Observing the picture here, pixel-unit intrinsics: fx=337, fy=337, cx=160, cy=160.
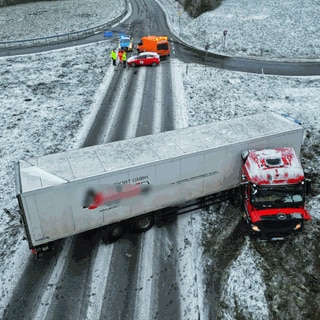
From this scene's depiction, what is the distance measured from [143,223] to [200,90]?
16.7 m

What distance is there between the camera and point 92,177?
10.7 metres

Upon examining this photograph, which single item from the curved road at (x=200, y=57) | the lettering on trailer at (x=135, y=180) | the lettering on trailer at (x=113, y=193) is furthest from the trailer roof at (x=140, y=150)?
the curved road at (x=200, y=57)

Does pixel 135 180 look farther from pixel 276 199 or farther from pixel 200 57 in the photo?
pixel 200 57

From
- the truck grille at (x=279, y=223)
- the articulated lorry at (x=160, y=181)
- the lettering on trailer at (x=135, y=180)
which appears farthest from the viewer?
the truck grille at (x=279, y=223)

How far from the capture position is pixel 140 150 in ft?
39.9

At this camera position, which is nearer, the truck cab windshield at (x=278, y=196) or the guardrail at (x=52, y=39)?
the truck cab windshield at (x=278, y=196)

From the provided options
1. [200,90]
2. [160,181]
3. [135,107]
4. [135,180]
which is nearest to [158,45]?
[200,90]

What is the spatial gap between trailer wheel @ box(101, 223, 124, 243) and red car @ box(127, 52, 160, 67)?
900 inches

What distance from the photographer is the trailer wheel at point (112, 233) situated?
12445mm

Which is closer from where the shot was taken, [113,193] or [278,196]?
[113,193]

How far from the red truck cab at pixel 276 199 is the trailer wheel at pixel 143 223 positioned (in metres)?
3.72

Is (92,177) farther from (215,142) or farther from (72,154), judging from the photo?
(215,142)

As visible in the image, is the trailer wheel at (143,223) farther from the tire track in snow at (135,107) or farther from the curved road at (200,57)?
the curved road at (200,57)

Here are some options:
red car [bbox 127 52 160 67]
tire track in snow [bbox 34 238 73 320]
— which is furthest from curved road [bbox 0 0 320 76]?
tire track in snow [bbox 34 238 73 320]
